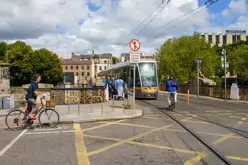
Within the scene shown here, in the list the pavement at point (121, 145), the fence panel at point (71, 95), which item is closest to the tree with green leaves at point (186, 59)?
the fence panel at point (71, 95)

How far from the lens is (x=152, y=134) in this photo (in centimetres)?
819

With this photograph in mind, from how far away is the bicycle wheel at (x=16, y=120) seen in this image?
9.36 meters

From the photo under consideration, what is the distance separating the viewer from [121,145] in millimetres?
6906

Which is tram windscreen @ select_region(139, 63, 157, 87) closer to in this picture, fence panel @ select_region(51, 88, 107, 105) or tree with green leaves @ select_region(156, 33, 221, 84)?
fence panel @ select_region(51, 88, 107, 105)

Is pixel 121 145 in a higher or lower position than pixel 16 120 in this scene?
lower

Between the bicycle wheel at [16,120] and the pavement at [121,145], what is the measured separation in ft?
1.08

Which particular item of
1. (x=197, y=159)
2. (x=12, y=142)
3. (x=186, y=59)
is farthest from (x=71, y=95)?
(x=186, y=59)

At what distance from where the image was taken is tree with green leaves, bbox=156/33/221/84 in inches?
2062

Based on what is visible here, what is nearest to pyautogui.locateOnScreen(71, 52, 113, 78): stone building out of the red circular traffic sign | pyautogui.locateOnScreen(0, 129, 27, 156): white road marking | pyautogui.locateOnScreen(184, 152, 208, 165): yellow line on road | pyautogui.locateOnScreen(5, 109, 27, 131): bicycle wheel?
the red circular traffic sign

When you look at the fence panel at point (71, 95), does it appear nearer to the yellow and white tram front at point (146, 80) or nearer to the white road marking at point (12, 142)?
the yellow and white tram front at point (146, 80)

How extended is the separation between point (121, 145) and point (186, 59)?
48.0 meters

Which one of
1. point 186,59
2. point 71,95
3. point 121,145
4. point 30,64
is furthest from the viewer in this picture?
point 30,64

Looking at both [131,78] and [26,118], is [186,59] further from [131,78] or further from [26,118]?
[26,118]

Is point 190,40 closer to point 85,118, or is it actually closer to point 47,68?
point 47,68
